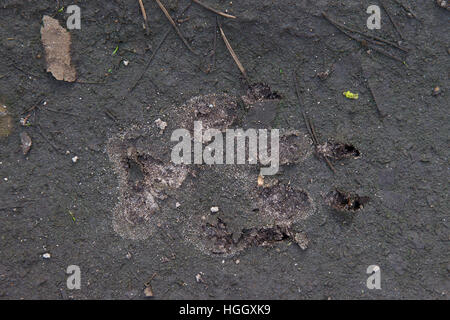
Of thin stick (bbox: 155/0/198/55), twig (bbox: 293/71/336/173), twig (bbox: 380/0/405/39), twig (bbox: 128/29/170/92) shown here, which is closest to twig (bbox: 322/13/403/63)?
twig (bbox: 380/0/405/39)

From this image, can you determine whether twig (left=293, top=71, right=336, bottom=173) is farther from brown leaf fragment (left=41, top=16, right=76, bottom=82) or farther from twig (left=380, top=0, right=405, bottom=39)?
brown leaf fragment (left=41, top=16, right=76, bottom=82)

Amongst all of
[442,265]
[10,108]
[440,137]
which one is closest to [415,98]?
[440,137]

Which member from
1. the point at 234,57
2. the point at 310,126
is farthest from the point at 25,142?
the point at 310,126

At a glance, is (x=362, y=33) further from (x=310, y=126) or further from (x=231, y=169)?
(x=231, y=169)

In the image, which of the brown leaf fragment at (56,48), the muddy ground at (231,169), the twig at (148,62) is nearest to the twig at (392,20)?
the muddy ground at (231,169)

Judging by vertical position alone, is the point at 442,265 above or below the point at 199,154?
below

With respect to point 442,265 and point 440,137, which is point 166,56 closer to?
point 440,137
